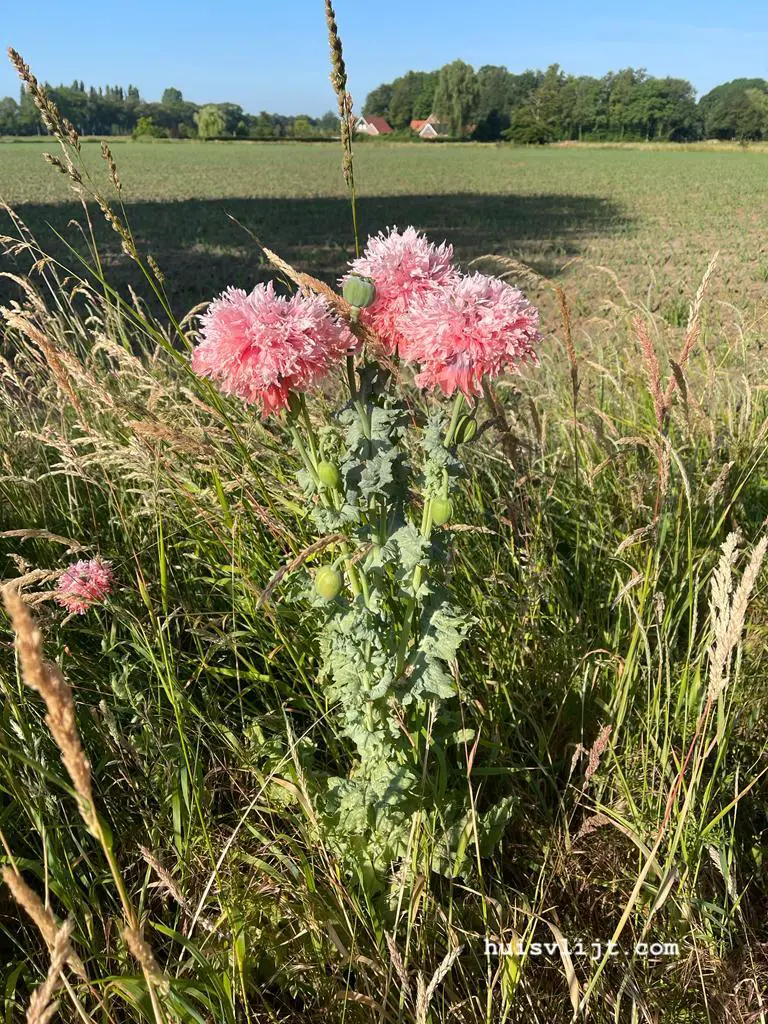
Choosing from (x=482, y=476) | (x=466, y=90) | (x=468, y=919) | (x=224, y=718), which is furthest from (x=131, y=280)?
(x=466, y=90)

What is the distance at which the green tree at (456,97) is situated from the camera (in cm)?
9219

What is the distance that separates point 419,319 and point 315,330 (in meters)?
0.18

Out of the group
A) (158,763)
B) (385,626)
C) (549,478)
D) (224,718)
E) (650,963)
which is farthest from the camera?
(549,478)

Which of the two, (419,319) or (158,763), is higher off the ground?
(419,319)

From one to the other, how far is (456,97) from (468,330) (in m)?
107

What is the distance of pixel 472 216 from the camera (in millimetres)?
21422

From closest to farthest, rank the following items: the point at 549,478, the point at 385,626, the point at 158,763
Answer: the point at 385,626 < the point at 158,763 < the point at 549,478

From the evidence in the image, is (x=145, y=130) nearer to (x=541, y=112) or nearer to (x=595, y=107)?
(x=541, y=112)

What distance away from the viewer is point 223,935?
1415 millimetres

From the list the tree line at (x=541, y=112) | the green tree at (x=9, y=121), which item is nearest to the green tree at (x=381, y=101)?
the tree line at (x=541, y=112)

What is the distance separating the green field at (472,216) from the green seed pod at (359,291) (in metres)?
1.57

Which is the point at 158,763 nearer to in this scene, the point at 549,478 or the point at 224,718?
the point at 224,718

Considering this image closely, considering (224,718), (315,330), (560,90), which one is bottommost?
(224,718)

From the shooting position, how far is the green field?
40.4 feet
